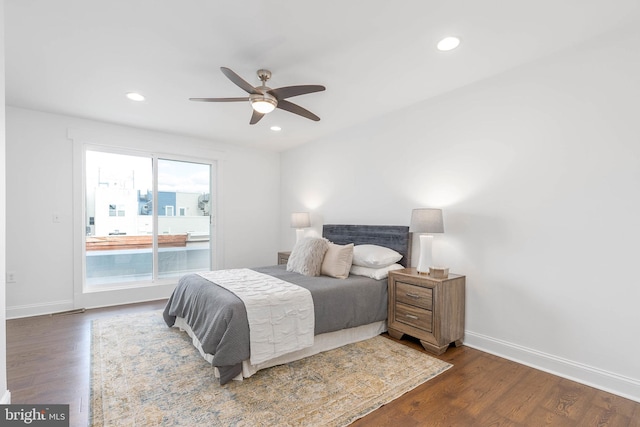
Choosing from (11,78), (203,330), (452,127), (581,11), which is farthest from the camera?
(452,127)

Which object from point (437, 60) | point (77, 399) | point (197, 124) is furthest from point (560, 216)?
point (197, 124)

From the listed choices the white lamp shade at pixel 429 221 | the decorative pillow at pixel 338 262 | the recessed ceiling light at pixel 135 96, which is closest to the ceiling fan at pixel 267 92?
the recessed ceiling light at pixel 135 96

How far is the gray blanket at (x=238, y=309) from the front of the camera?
2.15 metres

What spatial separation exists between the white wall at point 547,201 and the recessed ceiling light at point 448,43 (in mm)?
748

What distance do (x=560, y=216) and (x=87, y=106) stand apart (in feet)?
15.9

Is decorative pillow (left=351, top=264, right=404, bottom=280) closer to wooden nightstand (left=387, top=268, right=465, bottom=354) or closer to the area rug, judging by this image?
wooden nightstand (left=387, top=268, right=465, bottom=354)

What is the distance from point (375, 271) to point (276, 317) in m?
1.25

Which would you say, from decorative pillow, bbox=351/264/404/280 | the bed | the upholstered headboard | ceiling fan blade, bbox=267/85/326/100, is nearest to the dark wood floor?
the bed

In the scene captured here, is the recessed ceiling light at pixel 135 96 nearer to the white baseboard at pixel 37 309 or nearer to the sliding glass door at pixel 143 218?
the sliding glass door at pixel 143 218

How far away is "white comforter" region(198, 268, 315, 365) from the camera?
226 cm

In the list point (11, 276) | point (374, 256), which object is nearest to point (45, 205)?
point (11, 276)

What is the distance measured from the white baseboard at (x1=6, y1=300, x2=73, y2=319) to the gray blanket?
1.72 m

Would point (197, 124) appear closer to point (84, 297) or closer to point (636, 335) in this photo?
point (84, 297)

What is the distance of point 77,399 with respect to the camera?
77.8 inches
